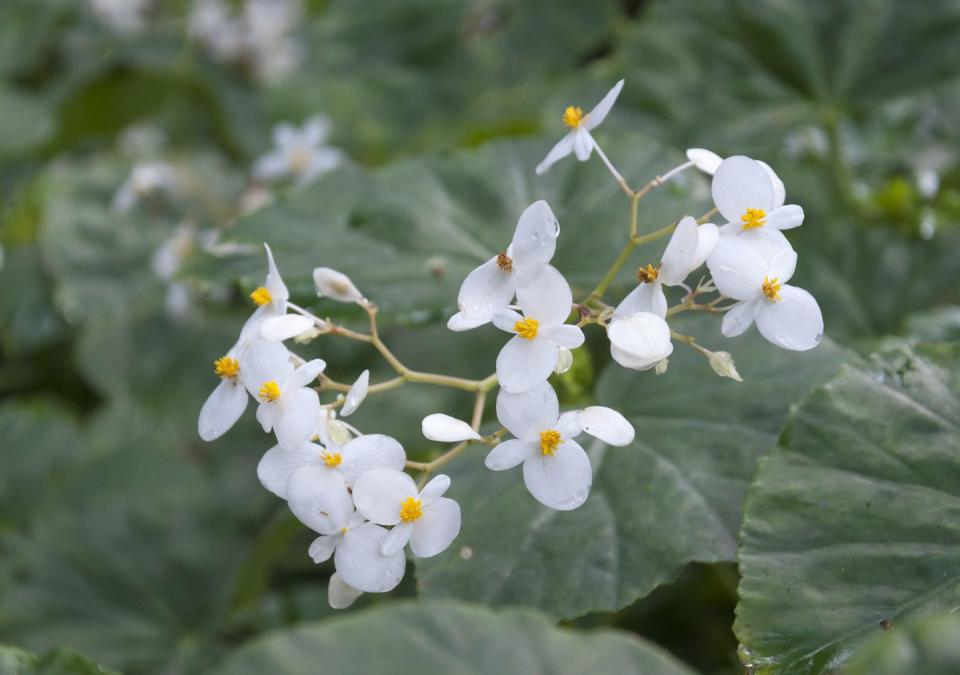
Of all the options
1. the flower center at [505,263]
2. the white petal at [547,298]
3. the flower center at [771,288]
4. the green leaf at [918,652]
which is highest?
the flower center at [505,263]

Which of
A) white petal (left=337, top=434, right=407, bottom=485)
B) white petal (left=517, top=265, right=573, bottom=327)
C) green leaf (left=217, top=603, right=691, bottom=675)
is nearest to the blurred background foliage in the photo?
green leaf (left=217, top=603, right=691, bottom=675)

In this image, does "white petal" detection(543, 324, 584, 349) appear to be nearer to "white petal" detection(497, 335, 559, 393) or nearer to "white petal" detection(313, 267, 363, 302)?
"white petal" detection(497, 335, 559, 393)

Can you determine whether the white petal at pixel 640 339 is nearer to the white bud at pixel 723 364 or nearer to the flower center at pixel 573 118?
the white bud at pixel 723 364

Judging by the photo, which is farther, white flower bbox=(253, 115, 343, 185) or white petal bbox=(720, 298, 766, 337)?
white flower bbox=(253, 115, 343, 185)

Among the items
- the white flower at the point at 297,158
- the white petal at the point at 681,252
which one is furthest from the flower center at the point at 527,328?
the white flower at the point at 297,158

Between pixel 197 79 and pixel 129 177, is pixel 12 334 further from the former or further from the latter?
pixel 197 79

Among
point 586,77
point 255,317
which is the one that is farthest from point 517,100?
point 255,317
